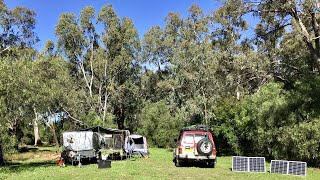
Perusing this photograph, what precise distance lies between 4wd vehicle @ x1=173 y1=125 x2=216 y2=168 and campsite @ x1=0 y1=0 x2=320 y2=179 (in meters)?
0.05

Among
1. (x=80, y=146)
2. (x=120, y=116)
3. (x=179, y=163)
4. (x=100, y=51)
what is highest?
(x=100, y=51)

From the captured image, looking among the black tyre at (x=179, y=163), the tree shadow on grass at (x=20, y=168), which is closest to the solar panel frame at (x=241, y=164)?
the black tyre at (x=179, y=163)

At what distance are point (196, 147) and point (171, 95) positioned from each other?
30.3 metres

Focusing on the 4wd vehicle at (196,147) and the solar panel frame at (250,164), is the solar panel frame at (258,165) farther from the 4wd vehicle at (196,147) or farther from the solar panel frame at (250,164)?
the 4wd vehicle at (196,147)

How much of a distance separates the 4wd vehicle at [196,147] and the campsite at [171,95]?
1.9 inches

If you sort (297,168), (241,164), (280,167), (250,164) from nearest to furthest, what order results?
(297,168) < (280,167) < (250,164) < (241,164)

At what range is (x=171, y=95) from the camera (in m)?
47.5

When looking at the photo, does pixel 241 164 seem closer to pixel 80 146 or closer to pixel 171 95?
pixel 80 146

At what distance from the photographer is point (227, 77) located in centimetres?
3028

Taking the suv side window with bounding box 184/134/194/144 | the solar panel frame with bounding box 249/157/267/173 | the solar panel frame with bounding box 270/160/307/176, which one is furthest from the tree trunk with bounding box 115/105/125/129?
the solar panel frame with bounding box 270/160/307/176

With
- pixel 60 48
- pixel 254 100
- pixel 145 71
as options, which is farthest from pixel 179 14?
pixel 254 100

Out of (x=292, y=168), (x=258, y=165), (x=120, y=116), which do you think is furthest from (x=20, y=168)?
(x=120, y=116)

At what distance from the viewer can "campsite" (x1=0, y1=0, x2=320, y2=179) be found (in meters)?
17.8

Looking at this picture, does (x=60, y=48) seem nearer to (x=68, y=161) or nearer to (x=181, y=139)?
(x=68, y=161)
